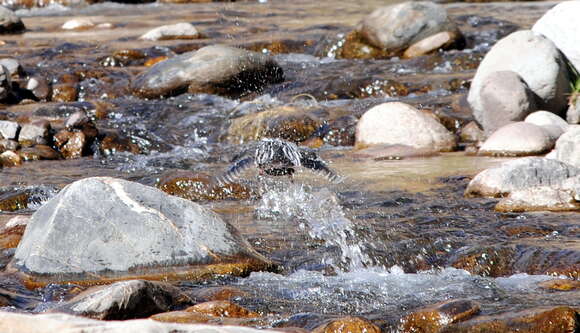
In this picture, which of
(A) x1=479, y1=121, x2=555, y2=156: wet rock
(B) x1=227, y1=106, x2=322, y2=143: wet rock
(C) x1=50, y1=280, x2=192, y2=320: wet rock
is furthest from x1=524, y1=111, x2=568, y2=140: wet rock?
(C) x1=50, y1=280, x2=192, y2=320: wet rock

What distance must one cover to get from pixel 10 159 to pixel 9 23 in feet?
35.8

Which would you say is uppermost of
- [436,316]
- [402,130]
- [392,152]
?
[436,316]

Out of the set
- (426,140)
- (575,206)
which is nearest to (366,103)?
(426,140)

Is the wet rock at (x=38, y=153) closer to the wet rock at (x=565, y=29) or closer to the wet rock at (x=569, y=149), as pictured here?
the wet rock at (x=569, y=149)

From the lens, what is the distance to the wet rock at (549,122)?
10.4m

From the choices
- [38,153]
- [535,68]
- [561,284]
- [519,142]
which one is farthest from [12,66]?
[561,284]

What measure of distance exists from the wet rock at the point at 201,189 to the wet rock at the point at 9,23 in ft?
42.4

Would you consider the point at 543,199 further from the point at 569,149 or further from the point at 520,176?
the point at 569,149

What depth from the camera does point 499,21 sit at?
18453 mm

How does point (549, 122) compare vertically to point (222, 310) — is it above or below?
below

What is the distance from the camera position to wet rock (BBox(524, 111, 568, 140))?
1037 cm

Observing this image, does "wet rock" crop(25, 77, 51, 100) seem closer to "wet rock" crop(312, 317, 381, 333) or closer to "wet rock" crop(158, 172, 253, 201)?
"wet rock" crop(158, 172, 253, 201)

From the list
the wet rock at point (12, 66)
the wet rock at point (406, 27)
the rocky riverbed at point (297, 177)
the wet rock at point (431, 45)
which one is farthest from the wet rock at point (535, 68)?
the wet rock at point (12, 66)

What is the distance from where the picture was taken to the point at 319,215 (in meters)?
7.93
